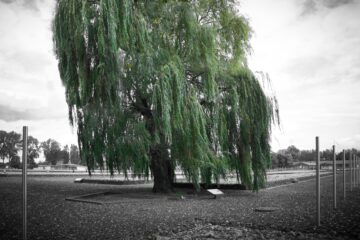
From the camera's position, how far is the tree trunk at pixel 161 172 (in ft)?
51.4

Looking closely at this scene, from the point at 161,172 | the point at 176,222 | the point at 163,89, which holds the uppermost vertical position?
the point at 163,89

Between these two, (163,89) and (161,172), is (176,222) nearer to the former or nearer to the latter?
(163,89)

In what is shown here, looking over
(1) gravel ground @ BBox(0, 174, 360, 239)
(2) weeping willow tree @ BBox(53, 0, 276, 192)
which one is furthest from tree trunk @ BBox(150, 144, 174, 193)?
(1) gravel ground @ BBox(0, 174, 360, 239)

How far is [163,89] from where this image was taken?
42.8 ft

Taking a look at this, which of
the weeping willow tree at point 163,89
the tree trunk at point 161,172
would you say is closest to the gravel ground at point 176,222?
the weeping willow tree at point 163,89

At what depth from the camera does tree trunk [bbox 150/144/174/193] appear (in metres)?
15.7

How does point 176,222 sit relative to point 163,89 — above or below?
below

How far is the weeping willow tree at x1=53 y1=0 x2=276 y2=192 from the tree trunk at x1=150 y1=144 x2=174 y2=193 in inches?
1.9

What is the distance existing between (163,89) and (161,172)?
4.67 meters

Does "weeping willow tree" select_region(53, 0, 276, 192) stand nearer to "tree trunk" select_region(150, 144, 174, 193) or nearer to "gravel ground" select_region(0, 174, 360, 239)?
"tree trunk" select_region(150, 144, 174, 193)

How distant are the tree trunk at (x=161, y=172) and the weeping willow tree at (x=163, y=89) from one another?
5 cm

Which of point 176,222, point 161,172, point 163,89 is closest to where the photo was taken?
point 176,222

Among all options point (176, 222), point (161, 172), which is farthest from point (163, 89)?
point (176, 222)

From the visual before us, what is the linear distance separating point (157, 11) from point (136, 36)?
184 centimetres
